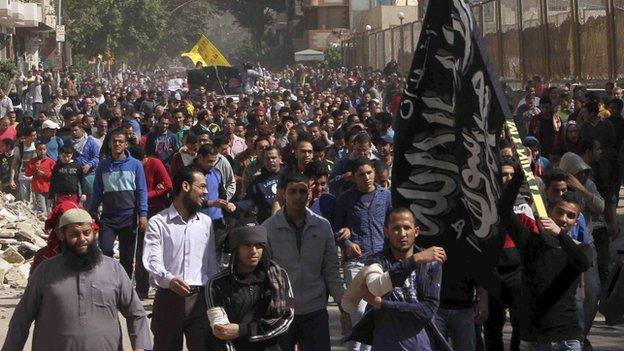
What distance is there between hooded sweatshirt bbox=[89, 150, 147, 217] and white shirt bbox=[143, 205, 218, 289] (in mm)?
3985

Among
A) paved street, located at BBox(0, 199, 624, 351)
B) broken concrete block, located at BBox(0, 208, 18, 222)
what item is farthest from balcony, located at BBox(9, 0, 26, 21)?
paved street, located at BBox(0, 199, 624, 351)

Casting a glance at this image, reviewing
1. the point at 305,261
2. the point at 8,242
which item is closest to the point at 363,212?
the point at 305,261

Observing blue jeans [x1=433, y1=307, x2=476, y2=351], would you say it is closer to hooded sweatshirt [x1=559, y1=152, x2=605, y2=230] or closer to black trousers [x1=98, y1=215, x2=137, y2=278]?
hooded sweatshirt [x1=559, y1=152, x2=605, y2=230]

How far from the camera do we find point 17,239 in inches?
729

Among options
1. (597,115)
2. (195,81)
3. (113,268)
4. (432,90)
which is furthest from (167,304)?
(195,81)

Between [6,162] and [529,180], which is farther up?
[529,180]

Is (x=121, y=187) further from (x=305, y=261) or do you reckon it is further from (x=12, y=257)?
(x=12, y=257)

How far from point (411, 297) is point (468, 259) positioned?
1.15 metres

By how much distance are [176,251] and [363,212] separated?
1574mm

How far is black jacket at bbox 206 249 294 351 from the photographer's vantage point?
7504 mm

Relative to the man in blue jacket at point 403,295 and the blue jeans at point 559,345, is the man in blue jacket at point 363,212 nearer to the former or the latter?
the blue jeans at point 559,345

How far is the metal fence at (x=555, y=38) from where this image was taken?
921 inches

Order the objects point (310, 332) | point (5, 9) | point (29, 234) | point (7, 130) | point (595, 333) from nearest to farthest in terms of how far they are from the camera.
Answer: point (310, 332)
point (595, 333)
point (29, 234)
point (7, 130)
point (5, 9)

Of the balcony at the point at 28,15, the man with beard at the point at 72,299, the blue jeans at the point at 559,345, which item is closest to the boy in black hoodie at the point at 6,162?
the man with beard at the point at 72,299
